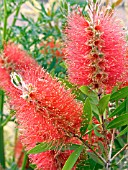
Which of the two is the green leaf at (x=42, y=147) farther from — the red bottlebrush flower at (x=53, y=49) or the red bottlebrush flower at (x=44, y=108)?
the red bottlebrush flower at (x=53, y=49)

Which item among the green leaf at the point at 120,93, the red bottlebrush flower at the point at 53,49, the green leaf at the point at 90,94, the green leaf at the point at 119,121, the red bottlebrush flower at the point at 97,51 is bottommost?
the green leaf at the point at 119,121

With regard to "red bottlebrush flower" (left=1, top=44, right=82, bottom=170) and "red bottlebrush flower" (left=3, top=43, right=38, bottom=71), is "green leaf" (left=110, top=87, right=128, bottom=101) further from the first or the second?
"red bottlebrush flower" (left=3, top=43, right=38, bottom=71)

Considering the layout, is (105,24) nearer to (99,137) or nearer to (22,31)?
(99,137)

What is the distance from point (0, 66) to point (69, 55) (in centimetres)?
19

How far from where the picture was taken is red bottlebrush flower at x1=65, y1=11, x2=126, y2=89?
2.32ft

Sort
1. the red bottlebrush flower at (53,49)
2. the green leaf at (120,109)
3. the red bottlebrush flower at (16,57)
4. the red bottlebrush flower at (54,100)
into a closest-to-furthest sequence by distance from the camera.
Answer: the red bottlebrush flower at (54,100) → the green leaf at (120,109) → the red bottlebrush flower at (16,57) → the red bottlebrush flower at (53,49)

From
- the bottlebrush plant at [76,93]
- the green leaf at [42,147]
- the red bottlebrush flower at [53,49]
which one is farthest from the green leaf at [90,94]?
the red bottlebrush flower at [53,49]

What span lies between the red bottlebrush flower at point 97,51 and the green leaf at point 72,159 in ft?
0.38

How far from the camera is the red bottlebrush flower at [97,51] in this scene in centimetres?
71

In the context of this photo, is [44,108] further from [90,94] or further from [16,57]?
[16,57]

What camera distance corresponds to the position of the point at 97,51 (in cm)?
71

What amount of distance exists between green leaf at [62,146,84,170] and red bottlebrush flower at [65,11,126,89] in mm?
115

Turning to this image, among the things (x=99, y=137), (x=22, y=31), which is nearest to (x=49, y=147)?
(x=99, y=137)

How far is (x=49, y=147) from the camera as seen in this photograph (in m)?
0.73
